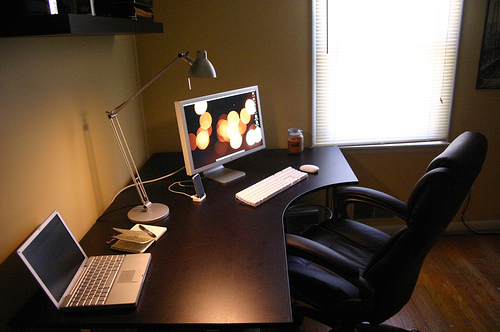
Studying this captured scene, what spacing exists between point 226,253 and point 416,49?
80.0 inches

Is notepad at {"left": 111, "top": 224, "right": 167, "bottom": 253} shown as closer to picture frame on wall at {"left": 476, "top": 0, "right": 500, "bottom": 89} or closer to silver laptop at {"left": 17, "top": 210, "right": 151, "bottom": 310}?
silver laptop at {"left": 17, "top": 210, "right": 151, "bottom": 310}

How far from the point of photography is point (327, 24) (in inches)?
101

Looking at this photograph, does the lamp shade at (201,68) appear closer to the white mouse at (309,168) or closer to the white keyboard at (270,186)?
the white keyboard at (270,186)

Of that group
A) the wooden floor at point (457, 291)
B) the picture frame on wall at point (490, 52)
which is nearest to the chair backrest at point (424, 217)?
the wooden floor at point (457, 291)

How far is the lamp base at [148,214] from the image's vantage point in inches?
68.4

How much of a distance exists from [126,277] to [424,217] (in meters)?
1.04

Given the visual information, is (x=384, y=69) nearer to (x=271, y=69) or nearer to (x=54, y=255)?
(x=271, y=69)

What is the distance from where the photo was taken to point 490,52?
105 inches

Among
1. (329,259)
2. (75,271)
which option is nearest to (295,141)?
(329,259)

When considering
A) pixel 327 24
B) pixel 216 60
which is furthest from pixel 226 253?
pixel 327 24

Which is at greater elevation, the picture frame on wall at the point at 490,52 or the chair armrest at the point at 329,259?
the picture frame on wall at the point at 490,52

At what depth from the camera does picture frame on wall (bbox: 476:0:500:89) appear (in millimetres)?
2574

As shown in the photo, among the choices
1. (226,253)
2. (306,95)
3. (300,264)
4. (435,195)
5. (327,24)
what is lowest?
(300,264)

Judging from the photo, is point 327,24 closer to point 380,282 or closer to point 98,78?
point 98,78
